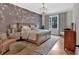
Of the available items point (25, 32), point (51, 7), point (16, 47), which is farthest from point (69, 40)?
point (16, 47)

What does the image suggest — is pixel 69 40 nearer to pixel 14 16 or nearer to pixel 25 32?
pixel 25 32

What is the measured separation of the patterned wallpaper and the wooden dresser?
0.59m

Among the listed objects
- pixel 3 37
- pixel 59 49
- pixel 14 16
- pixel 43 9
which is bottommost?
pixel 59 49

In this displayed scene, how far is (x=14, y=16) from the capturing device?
1609 mm

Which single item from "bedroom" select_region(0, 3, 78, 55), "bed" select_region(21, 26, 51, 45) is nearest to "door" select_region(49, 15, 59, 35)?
"bedroom" select_region(0, 3, 78, 55)

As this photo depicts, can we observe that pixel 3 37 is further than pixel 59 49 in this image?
No

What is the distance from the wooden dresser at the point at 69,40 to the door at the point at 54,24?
0.64 feet

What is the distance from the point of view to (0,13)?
150 centimetres

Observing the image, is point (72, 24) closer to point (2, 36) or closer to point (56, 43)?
point (56, 43)

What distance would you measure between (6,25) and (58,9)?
1.04 metres

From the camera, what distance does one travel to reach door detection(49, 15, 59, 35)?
5.77ft

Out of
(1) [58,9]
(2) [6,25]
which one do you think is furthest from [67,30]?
(2) [6,25]

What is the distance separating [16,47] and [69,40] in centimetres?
104

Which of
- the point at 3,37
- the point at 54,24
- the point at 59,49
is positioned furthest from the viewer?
the point at 54,24
